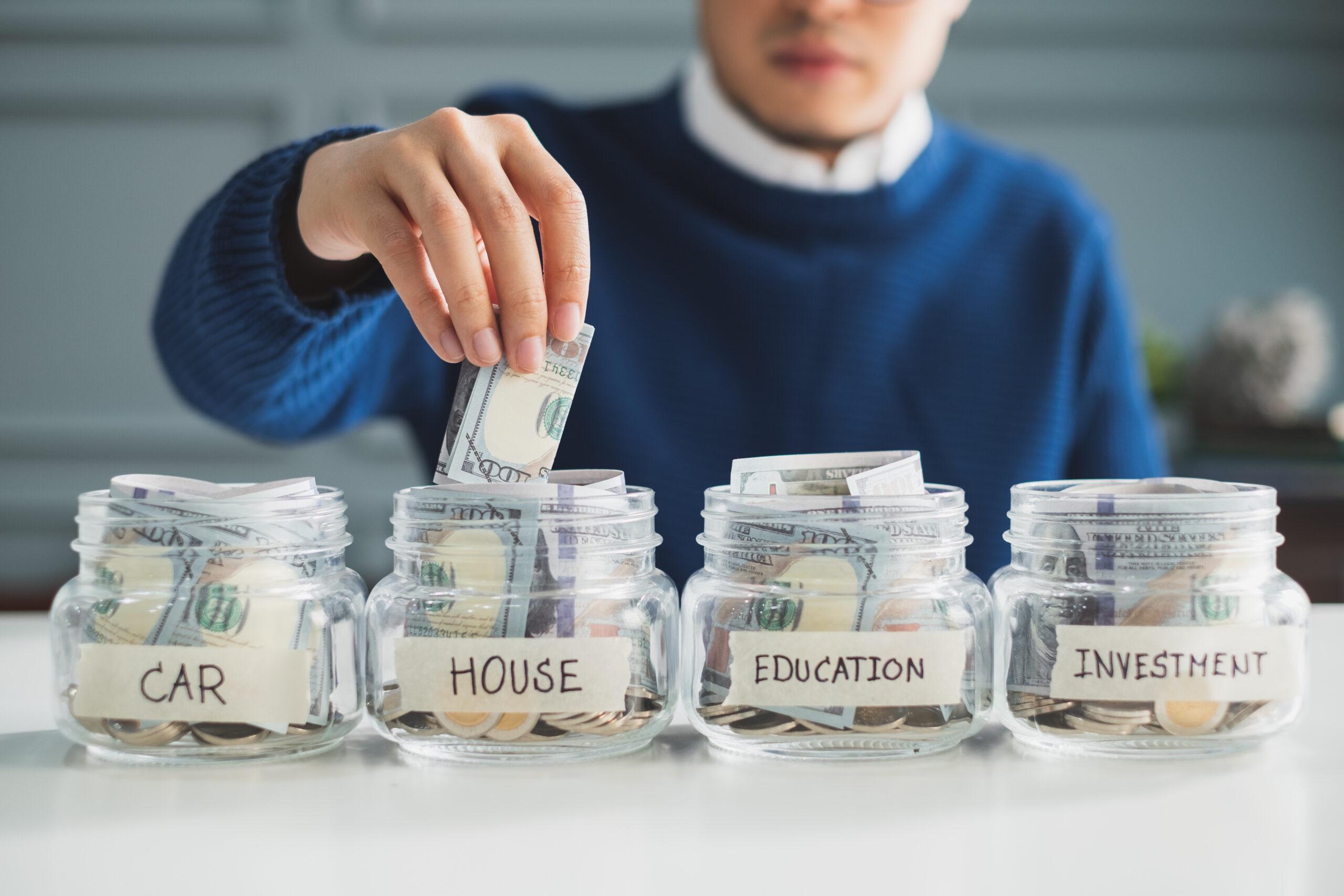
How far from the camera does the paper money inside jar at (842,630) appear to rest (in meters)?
0.57

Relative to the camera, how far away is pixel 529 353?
62 cm

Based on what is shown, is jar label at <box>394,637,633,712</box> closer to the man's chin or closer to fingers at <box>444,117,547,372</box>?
fingers at <box>444,117,547,372</box>

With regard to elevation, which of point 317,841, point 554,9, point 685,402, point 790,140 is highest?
point 554,9

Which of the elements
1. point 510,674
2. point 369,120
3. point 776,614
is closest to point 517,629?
point 510,674

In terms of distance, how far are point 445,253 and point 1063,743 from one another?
40 centimetres

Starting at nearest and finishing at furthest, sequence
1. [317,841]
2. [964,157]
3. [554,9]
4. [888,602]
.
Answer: [317,841] → [888,602] → [964,157] → [554,9]

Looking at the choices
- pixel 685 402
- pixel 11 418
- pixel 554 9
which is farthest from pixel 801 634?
pixel 11 418

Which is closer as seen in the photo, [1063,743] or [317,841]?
[317,841]

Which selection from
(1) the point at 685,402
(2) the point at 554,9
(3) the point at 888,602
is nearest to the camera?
(3) the point at 888,602

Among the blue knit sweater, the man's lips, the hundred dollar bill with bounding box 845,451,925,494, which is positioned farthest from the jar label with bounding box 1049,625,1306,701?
the man's lips

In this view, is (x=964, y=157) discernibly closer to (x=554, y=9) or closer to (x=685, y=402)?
(x=685, y=402)

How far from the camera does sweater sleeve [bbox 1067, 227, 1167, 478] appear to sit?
1488 mm

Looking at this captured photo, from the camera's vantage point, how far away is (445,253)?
636mm

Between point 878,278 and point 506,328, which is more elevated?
point 878,278
